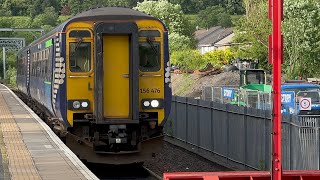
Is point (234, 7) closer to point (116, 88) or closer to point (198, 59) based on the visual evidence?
point (198, 59)

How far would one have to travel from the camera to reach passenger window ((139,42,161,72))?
16828 millimetres

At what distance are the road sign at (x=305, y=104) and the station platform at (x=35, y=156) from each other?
8139 mm

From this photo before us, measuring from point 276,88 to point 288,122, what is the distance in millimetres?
8558

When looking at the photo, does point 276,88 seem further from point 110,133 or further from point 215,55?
point 215,55

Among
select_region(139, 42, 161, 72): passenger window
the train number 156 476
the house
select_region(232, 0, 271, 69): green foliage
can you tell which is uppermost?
the house

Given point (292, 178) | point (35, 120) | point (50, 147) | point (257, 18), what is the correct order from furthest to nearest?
point (257, 18) → point (35, 120) → point (50, 147) → point (292, 178)

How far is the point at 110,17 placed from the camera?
16.5 metres

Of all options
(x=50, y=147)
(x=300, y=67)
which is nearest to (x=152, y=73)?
(x=50, y=147)

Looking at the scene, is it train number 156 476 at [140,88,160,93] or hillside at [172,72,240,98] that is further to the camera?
hillside at [172,72,240,98]

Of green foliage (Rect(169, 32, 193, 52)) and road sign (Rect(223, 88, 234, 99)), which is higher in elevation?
green foliage (Rect(169, 32, 193, 52))

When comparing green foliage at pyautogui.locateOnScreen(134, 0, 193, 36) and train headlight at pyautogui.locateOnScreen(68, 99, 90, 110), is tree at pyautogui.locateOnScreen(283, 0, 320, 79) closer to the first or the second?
train headlight at pyautogui.locateOnScreen(68, 99, 90, 110)

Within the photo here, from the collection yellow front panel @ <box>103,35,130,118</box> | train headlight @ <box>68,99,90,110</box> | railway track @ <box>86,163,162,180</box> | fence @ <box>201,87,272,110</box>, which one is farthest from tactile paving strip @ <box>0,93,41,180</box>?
fence @ <box>201,87,272,110</box>

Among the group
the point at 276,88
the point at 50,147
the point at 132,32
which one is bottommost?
the point at 50,147

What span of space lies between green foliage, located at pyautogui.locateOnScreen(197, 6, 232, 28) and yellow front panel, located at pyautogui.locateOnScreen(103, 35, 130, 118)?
147 meters
